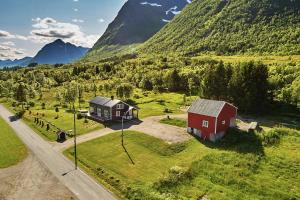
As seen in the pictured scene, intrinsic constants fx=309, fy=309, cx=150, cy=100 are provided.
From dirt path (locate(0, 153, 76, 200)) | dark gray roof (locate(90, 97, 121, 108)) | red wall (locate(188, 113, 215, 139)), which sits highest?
dark gray roof (locate(90, 97, 121, 108))

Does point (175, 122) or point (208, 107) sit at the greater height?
point (208, 107)

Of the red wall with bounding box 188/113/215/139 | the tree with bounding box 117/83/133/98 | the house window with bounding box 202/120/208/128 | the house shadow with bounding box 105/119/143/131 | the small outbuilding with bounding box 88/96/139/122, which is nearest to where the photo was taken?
the red wall with bounding box 188/113/215/139

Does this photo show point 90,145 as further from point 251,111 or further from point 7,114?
point 7,114

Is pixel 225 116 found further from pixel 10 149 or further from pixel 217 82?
pixel 10 149

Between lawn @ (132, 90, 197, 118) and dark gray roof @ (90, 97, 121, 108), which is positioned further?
lawn @ (132, 90, 197, 118)

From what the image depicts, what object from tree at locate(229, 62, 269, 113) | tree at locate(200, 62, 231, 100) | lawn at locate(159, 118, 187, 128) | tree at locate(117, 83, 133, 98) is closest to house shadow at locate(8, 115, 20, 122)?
tree at locate(117, 83, 133, 98)

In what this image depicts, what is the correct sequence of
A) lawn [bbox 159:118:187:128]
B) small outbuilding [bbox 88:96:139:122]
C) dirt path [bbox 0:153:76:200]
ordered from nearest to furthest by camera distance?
dirt path [bbox 0:153:76:200]
lawn [bbox 159:118:187:128]
small outbuilding [bbox 88:96:139:122]

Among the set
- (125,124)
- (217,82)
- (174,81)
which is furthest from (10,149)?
(174,81)

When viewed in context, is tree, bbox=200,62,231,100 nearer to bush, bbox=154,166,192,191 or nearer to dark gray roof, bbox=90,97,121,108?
dark gray roof, bbox=90,97,121,108
